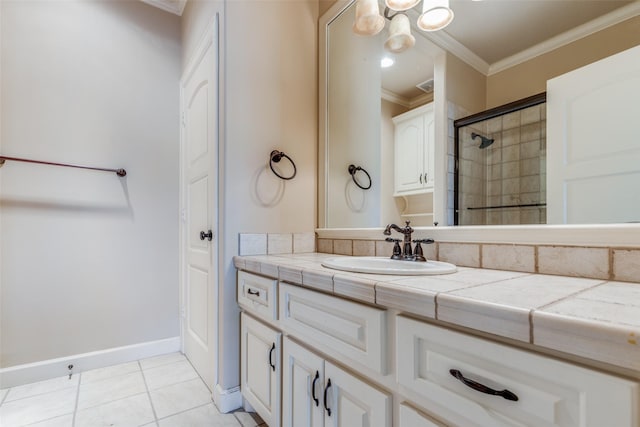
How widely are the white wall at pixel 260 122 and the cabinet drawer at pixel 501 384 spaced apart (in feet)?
3.41

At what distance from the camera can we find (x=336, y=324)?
85cm

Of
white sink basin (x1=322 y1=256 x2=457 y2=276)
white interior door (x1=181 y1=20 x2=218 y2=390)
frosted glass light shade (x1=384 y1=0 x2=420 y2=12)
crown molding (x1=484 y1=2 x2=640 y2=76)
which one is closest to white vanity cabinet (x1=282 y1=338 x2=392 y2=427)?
white sink basin (x1=322 y1=256 x2=457 y2=276)

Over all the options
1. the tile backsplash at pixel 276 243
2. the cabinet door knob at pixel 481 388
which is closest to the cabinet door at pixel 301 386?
the cabinet door knob at pixel 481 388

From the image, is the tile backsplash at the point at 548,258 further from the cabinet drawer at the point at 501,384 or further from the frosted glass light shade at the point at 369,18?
the frosted glass light shade at the point at 369,18

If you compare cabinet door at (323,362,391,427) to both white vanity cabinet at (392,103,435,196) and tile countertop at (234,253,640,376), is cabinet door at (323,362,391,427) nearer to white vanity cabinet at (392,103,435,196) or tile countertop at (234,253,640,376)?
tile countertop at (234,253,640,376)

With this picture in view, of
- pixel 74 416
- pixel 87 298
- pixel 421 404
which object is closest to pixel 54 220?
pixel 87 298

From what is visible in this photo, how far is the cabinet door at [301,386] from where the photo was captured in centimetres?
94

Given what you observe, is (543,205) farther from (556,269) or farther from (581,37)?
(581,37)

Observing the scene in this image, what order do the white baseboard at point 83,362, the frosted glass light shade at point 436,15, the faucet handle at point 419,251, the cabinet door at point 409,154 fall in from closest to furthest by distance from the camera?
the faucet handle at point 419,251 < the frosted glass light shade at point 436,15 < the cabinet door at point 409,154 < the white baseboard at point 83,362

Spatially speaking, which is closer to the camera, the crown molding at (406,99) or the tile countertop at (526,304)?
the tile countertop at (526,304)

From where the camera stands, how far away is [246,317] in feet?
4.63

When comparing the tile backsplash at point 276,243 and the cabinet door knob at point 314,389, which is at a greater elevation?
the tile backsplash at point 276,243

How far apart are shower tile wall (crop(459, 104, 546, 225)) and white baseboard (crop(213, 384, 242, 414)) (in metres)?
1.34

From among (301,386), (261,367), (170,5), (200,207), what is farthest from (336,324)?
(170,5)
